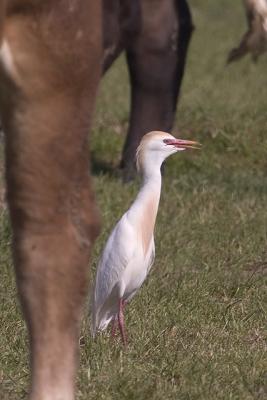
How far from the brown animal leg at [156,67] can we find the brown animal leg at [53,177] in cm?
533

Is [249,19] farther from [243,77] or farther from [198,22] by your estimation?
[198,22]

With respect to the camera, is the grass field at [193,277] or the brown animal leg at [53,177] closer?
the brown animal leg at [53,177]

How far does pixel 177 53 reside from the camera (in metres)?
9.38

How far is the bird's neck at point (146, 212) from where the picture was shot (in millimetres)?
5945

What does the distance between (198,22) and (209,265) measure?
14.3 meters

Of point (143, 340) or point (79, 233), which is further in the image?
point (143, 340)

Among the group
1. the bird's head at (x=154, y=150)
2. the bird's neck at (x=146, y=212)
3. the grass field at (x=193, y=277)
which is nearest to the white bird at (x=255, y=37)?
the grass field at (x=193, y=277)

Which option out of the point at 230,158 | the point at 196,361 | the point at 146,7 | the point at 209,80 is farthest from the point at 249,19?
the point at 209,80

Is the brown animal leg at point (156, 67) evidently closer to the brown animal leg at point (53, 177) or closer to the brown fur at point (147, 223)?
the brown fur at point (147, 223)

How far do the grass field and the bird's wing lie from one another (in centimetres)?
15

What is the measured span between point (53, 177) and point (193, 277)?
2918 millimetres

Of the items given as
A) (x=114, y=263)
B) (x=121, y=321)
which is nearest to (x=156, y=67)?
(x=114, y=263)

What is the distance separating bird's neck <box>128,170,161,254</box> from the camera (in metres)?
5.95

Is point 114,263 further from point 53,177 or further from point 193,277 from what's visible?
point 53,177
